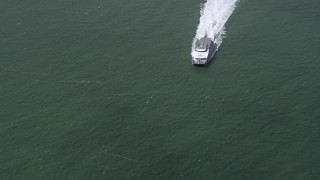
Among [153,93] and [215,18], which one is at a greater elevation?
[215,18]

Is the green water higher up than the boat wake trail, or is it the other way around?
the boat wake trail

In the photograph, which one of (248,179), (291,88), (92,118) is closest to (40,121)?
(92,118)

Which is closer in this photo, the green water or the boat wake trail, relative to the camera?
the green water

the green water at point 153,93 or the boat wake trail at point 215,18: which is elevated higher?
the boat wake trail at point 215,18

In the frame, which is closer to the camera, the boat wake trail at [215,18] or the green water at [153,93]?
the green water at [153,93]
